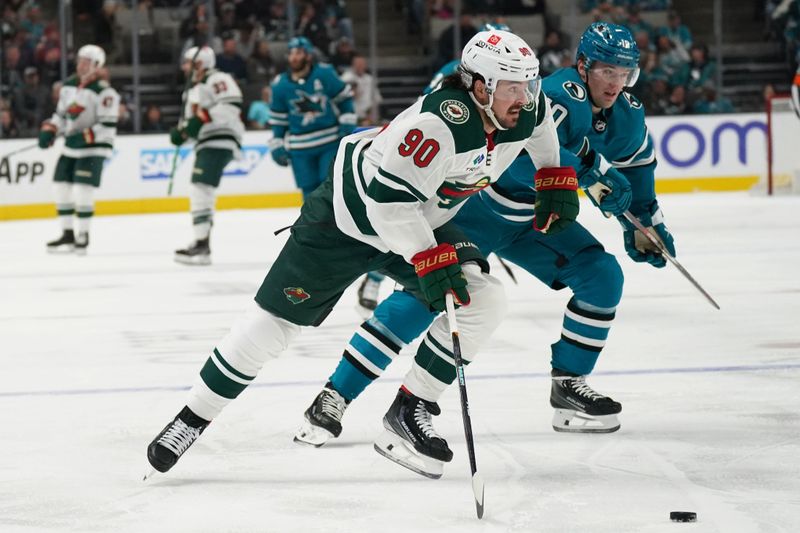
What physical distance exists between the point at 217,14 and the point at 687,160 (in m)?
4.74

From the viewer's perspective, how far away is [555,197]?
3.38m

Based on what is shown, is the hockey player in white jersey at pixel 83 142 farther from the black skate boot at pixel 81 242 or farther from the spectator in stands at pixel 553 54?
the spectator in stands at pixel 553 54

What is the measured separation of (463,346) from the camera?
10.5ft

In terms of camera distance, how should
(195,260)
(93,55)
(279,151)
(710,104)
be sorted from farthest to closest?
(710,104) < (93,55) < (195,260) < (279,151)

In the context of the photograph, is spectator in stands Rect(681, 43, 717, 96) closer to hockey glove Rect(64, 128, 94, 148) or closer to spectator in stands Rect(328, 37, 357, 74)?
spectator in stands Rect(328, 37, 357, 74)

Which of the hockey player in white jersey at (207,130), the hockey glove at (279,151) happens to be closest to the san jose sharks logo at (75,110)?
the hockey player in white jersey at (207,130)

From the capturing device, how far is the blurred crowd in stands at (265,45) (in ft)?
40.4

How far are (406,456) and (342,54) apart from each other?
1014 centimetres

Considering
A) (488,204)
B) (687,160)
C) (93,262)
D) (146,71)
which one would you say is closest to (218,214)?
(146,71)

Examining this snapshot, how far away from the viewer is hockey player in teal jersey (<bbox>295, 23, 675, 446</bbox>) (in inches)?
138

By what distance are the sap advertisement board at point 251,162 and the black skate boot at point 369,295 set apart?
567 cm

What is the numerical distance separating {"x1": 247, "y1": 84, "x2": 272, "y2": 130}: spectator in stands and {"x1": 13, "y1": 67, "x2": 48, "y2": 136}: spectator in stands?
185cm

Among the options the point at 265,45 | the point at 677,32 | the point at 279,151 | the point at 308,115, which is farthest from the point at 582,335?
the point at 677,32

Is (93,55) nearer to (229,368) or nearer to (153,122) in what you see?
(153,122)
